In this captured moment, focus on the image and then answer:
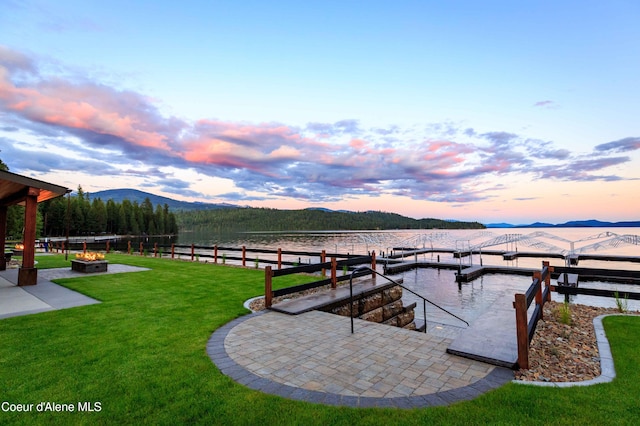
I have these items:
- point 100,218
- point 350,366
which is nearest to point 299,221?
point 100,218

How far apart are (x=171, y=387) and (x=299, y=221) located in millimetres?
160149

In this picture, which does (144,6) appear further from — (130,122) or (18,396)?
(18,396)

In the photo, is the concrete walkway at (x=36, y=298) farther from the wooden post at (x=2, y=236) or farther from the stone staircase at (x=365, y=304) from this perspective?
the stone staircase at (x=365, y=304)

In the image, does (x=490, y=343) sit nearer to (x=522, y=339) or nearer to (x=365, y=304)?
(x=522, y=339)

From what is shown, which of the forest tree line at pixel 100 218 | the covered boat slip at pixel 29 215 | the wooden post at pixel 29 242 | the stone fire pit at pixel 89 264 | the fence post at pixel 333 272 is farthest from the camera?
the forest tree line at pixel 100 218

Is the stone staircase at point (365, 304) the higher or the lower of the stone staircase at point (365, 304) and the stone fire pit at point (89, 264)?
the lower

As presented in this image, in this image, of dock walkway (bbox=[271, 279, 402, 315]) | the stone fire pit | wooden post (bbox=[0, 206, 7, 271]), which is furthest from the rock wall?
wooden post (bbox=[0, 206, 7, 271])

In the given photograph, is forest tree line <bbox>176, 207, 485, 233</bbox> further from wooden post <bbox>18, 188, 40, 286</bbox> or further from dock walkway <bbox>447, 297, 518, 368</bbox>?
dock walkway <bbox>447, 297, 518, 368</bbox>

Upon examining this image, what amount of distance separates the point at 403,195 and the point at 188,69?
57402mm

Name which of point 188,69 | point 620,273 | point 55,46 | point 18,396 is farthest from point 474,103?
point 55,46

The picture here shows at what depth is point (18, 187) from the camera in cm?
1050

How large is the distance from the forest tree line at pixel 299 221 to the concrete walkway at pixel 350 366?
480ft

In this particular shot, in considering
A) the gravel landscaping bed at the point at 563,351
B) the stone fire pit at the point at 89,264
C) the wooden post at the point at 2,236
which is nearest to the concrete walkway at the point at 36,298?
the stone fire pit at the point at 89,264

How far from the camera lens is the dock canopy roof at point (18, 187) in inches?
358
